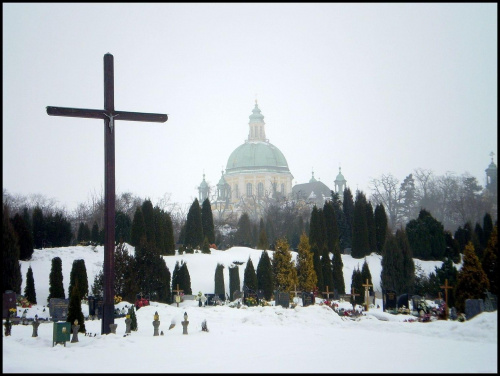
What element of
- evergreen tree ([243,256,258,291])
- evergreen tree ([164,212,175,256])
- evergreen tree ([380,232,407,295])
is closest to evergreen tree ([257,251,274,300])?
evergreen tree ([243,256,258,291])

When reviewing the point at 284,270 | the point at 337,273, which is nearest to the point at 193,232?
the point at 337,273

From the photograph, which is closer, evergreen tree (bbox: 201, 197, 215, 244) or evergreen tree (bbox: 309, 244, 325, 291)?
evergreen tree (bbox: 309, 244, 325, 291)

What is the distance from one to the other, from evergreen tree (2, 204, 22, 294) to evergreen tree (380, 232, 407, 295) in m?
18.1

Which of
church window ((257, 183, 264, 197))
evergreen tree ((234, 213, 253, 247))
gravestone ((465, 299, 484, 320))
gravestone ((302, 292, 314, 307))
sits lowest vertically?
gravestone ((302, 292, 314, 307))

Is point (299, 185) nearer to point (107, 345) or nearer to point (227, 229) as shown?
point (227, 229)

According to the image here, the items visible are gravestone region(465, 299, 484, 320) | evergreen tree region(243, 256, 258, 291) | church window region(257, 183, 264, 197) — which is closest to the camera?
gravestone region(465, 299, 484, 320)

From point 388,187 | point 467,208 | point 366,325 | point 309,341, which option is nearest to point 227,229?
point 388,187

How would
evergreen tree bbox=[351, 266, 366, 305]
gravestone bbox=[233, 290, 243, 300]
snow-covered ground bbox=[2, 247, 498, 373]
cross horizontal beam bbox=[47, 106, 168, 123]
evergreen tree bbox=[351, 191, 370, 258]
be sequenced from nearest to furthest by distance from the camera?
snow-covered ground bbox=[2, 247, 498, 373], cross horizontal beam bbox=[47, 106, 168, 123], evergreen tree bbox=[351, 266, 366, 305], gravestone bbox=[233, 290, 243, 300], evergreen tree bbox=[351, 191, 370, 258]

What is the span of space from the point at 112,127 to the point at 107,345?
217 inches

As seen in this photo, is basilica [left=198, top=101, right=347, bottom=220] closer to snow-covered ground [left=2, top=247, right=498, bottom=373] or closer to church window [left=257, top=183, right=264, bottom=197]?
church window [left=257, top=183, right=264, bottom=197]

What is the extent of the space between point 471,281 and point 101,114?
1190 cm

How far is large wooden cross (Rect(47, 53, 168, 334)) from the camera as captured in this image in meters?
14.5

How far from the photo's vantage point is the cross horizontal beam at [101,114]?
14.1 meters

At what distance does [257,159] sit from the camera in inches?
4156
